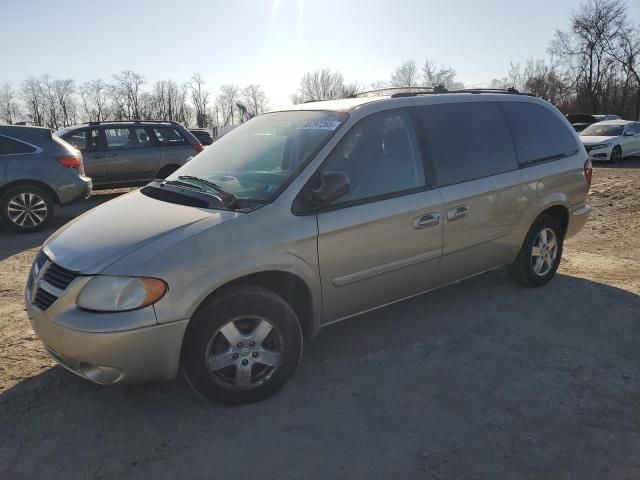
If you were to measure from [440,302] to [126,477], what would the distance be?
299cm

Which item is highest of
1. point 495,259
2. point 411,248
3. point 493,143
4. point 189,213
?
point 493,143

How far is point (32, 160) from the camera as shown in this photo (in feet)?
26.3

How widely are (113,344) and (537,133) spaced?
3.97m

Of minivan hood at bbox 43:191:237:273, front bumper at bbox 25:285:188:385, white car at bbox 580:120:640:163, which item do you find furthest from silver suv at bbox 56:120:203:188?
white car at bbox 580:120:640:163

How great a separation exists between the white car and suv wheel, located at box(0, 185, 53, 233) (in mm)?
17130

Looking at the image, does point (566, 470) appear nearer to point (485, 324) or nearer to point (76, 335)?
point (485, 324)

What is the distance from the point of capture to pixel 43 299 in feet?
9.43

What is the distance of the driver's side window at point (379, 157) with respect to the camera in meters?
3.40

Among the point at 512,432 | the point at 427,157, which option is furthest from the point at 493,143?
the point at 512,432

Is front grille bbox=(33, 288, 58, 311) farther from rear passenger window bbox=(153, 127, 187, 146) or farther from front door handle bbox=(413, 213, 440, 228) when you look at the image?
rear passenger window bbox=(153, 127, 187, 146)

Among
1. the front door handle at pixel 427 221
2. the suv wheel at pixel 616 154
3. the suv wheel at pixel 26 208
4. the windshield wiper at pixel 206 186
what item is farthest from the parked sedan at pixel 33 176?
the suv wheel at pixel 616 154

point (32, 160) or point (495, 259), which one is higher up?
point (32, 160)

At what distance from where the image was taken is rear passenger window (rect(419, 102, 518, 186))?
Answer: 386 centimetres

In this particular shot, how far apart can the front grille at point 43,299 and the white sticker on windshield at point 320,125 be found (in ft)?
6.37
